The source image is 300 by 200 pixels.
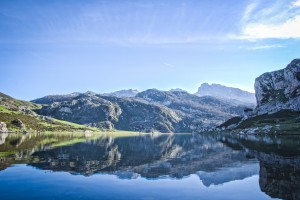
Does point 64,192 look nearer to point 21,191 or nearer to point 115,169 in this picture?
point 21,191

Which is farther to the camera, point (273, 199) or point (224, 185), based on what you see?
point (224, 185)

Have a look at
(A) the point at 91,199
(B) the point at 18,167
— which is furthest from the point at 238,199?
(B) the point at 18,167

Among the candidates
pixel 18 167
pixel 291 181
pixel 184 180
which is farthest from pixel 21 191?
pixel 291 181

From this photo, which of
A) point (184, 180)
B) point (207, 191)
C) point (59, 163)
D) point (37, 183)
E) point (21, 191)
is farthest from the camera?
point (59, 163)

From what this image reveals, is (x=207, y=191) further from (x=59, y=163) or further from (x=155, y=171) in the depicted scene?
(x=59, y=163)

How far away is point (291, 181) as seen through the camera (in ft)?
142

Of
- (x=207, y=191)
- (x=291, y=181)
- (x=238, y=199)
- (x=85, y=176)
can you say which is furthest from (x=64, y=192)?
(x=291, y=181)

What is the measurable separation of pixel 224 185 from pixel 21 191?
31.4 metres

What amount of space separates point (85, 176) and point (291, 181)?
35.0 m

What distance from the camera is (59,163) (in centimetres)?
6769

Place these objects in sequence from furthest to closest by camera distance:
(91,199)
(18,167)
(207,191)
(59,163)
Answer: (59,163)
(18,167)
(207,191)
(91,199)

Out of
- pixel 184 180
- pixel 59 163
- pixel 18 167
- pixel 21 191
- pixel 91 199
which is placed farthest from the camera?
Result: pixel 59 163

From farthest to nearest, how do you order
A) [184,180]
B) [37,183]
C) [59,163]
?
1. [59,163]
2. [184,180]
3. [37,183]

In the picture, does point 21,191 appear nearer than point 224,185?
Yes
